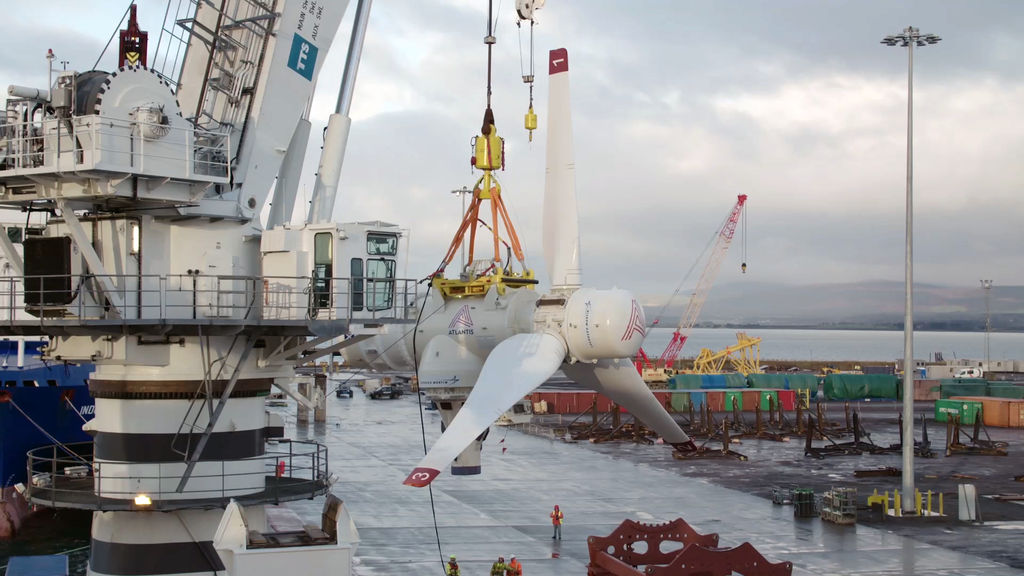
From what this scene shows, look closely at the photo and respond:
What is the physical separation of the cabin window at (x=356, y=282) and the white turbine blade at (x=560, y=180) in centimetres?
1021

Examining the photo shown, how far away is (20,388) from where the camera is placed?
4622 cm

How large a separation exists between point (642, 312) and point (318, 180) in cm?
997

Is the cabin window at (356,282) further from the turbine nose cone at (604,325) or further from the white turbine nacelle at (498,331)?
the turbine nose cone at (604,325)

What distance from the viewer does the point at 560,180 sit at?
34219 mm

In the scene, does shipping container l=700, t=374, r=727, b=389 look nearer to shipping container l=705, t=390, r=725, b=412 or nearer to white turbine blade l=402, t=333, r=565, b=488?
shipping container l=705, t=390, r=725, b=412

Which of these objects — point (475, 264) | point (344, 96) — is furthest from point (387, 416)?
point (344, 96)

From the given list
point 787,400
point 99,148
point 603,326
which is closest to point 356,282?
point 99,148

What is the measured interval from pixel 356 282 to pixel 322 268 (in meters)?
0.88

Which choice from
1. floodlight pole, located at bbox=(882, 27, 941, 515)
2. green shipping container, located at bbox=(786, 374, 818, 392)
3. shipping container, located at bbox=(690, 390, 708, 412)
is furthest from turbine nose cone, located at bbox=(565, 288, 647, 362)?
green shipping container, located at bbox=(786, 374, 818, 392)

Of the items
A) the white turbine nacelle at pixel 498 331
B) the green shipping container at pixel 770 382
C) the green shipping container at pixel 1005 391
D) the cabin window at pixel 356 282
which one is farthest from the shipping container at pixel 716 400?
the cabin window at pixel 356 282

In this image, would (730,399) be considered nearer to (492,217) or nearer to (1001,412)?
(1001,412)

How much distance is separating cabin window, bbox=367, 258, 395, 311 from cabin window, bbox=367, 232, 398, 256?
6.8 inches

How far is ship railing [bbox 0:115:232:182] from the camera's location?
21.6m

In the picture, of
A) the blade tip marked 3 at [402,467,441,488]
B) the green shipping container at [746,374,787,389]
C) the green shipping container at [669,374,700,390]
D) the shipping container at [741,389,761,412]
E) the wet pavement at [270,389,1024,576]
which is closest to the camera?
the blade tip marked 3 at [402,467,441,488]
